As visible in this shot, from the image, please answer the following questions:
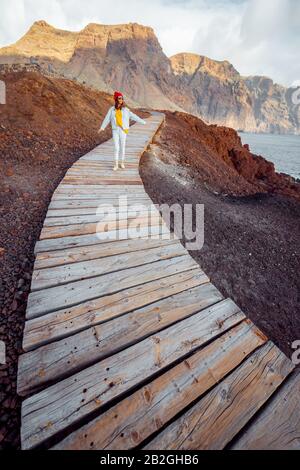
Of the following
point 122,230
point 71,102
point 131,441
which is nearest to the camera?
point 131,441

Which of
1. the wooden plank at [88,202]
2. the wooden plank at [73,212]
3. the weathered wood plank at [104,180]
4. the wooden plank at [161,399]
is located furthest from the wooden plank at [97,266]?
the weathered wood plank at [104,180]

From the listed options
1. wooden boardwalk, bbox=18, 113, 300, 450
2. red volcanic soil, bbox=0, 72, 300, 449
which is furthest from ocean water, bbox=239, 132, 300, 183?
wooden boardwalk, bbox=18, 113, 300, 450

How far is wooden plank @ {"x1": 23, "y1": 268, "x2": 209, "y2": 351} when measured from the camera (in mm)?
2254

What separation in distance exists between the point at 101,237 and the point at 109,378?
225 centimetres

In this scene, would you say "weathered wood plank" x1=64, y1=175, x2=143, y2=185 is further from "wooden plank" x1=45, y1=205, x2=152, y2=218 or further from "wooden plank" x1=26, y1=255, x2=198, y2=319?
"wooden plank" x1=26, y1=255, x2=198, y2=319

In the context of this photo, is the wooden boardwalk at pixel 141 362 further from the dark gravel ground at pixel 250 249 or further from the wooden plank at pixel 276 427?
the dark gravel ground at pixel 250 249

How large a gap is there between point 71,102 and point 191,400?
13719 millimetres

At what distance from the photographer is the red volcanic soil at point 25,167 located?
2502 millimetres

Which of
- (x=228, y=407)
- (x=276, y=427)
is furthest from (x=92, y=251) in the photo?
(x=276, y=427)

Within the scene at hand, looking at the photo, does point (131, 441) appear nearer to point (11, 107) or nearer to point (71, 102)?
point (11, 107)

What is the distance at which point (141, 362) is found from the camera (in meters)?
2.12

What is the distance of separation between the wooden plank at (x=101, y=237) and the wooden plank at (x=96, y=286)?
0.75 meters

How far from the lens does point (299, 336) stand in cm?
413
